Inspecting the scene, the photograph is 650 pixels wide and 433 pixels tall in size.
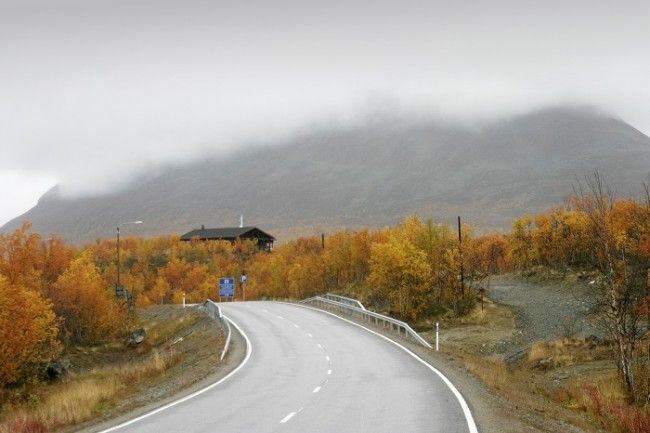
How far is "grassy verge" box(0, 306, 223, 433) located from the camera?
1742cm

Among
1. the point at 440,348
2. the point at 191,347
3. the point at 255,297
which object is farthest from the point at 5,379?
the point at 255,297

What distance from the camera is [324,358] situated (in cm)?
2775

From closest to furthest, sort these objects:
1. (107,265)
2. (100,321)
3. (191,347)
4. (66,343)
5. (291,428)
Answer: (291,428) → (191,347) → (66,343) → (100,321) → (107,265)

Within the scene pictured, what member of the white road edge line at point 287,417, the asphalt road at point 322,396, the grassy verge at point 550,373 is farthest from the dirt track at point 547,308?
the white road edge line at point 287,417

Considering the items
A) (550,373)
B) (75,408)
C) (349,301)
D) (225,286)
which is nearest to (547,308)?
(349,301)

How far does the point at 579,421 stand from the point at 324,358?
1272 cm

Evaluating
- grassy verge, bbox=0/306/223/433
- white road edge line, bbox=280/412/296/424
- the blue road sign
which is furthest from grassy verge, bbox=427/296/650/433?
the blue road sign

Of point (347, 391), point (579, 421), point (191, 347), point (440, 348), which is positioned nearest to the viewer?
point (579, 421)

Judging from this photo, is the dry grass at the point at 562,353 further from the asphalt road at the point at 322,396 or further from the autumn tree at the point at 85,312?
the autumn tree at the point at 85,312

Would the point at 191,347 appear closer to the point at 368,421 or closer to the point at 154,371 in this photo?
the point at 154,371

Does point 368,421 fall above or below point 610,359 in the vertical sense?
above

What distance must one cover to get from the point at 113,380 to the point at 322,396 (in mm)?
12834

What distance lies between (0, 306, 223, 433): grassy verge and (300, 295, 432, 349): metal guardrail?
1022cm

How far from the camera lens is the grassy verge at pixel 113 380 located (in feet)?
57.2
